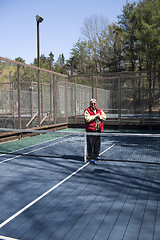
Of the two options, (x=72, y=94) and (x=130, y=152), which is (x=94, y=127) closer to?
(x=130, y=152)

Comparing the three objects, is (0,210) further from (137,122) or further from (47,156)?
(137,122)

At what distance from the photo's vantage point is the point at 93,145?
26.4 feet

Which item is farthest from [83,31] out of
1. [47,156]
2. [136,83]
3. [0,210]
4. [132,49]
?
[0,210]

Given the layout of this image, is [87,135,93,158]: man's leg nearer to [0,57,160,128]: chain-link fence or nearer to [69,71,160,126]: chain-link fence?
[0,57,160,128]: chain-link fence

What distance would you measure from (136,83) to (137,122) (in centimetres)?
263

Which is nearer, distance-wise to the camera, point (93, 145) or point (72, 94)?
point (93, 145)

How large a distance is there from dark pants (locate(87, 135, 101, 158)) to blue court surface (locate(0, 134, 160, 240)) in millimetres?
338

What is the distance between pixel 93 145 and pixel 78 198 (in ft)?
9.99

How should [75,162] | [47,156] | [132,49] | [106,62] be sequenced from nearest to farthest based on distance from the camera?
1. [75,162]
2. [47,156]
3. [132,49]
4. [106,62]

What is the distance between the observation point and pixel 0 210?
4.62m

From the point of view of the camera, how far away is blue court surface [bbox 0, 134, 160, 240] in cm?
382

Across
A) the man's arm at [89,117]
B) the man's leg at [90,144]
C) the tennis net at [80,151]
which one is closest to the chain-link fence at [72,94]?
the tennis net at [80,151]

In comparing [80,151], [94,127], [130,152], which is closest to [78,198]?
[94,127]

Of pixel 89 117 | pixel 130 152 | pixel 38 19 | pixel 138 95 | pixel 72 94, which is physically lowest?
pixel 130 152
